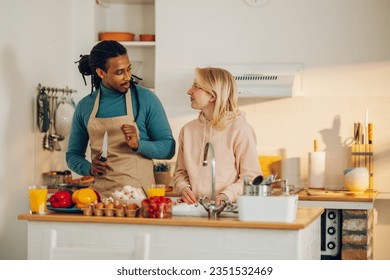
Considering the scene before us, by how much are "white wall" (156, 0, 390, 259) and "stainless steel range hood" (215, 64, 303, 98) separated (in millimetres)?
65

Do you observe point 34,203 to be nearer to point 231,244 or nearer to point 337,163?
point 231,244

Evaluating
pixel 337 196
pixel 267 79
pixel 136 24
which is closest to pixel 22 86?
pixel 136 24

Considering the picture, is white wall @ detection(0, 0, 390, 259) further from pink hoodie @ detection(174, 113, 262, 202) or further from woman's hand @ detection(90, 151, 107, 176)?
pink hoodie @ detection(174, 113, 262, 202)

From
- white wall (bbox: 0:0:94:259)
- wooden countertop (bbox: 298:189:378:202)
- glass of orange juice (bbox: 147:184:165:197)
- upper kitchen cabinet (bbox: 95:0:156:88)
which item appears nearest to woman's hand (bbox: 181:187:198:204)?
glass of orange juice (bbox: 147:184:165:197)

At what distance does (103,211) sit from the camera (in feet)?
12.4

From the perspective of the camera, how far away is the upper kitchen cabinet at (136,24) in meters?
6.52

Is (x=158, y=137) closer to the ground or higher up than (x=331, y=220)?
higher up

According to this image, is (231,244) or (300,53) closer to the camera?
(231,244)

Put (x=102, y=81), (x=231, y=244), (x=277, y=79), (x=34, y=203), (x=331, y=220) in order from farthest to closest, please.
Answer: (x=277, y=79)
(x=331, y=220)
(x=102, y=81)
(x=34, y=203)
(x=231, y=244)

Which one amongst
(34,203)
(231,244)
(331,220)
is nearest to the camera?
(231,244)
